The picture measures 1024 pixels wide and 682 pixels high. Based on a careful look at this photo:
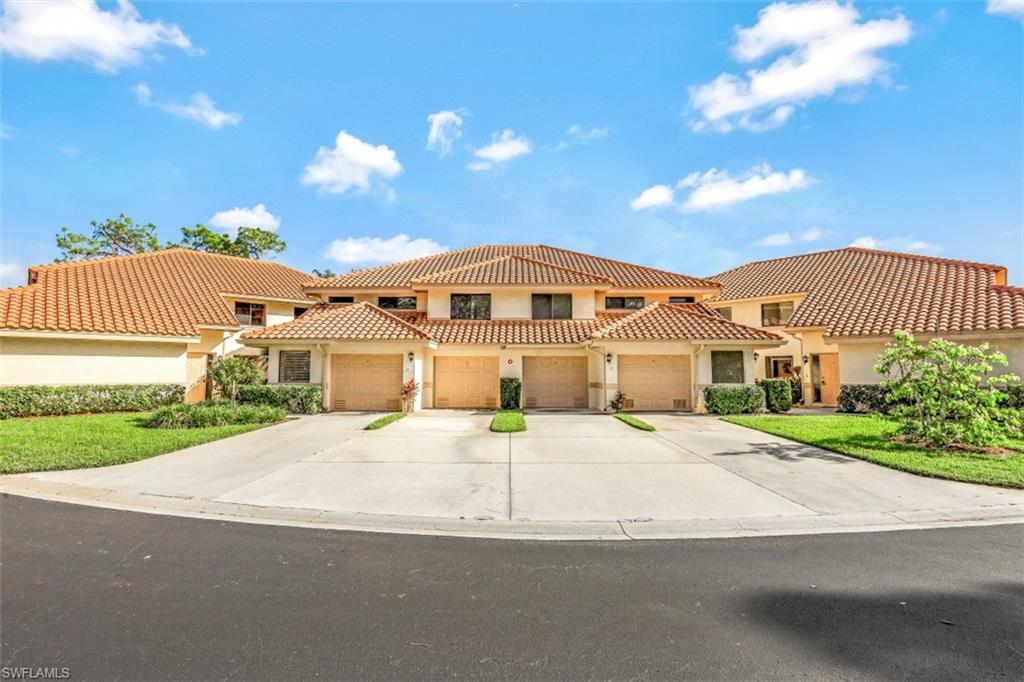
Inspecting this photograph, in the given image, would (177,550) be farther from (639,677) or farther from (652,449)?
(652,449)

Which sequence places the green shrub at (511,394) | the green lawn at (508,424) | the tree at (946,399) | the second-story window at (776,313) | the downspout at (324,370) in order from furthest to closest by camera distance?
the second-story window at (776,313) < the green shrub at (511,394) < the downspout at (324,370) < the green lawn at (508,424) < the tree at (946,399)

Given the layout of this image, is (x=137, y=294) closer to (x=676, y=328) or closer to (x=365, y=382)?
(x=365, y=382)

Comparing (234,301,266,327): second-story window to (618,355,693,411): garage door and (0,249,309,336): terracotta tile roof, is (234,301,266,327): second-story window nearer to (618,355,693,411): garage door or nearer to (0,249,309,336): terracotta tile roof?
(0,249,309,336): terracotta tile roof

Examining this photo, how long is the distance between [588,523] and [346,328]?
15.9 m

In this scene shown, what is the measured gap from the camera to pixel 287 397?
59.5ft

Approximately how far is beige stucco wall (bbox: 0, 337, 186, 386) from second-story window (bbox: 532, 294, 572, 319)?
15785mm

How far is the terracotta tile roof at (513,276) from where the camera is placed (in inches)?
880

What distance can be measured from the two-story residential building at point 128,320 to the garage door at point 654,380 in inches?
→ 716

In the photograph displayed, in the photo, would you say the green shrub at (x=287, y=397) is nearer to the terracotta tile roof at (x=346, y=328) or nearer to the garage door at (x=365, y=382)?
the garage door at (x=365, y=382)

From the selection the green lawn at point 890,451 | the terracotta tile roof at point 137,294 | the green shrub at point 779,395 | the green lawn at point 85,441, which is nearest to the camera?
the green lawn at point 890,451

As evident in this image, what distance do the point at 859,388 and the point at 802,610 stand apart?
19105 millimetres

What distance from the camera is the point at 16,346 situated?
1673 centimetres

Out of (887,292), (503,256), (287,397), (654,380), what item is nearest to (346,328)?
(287,397)

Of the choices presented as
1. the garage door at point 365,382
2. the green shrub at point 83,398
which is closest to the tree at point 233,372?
the garage door at point 365,382
